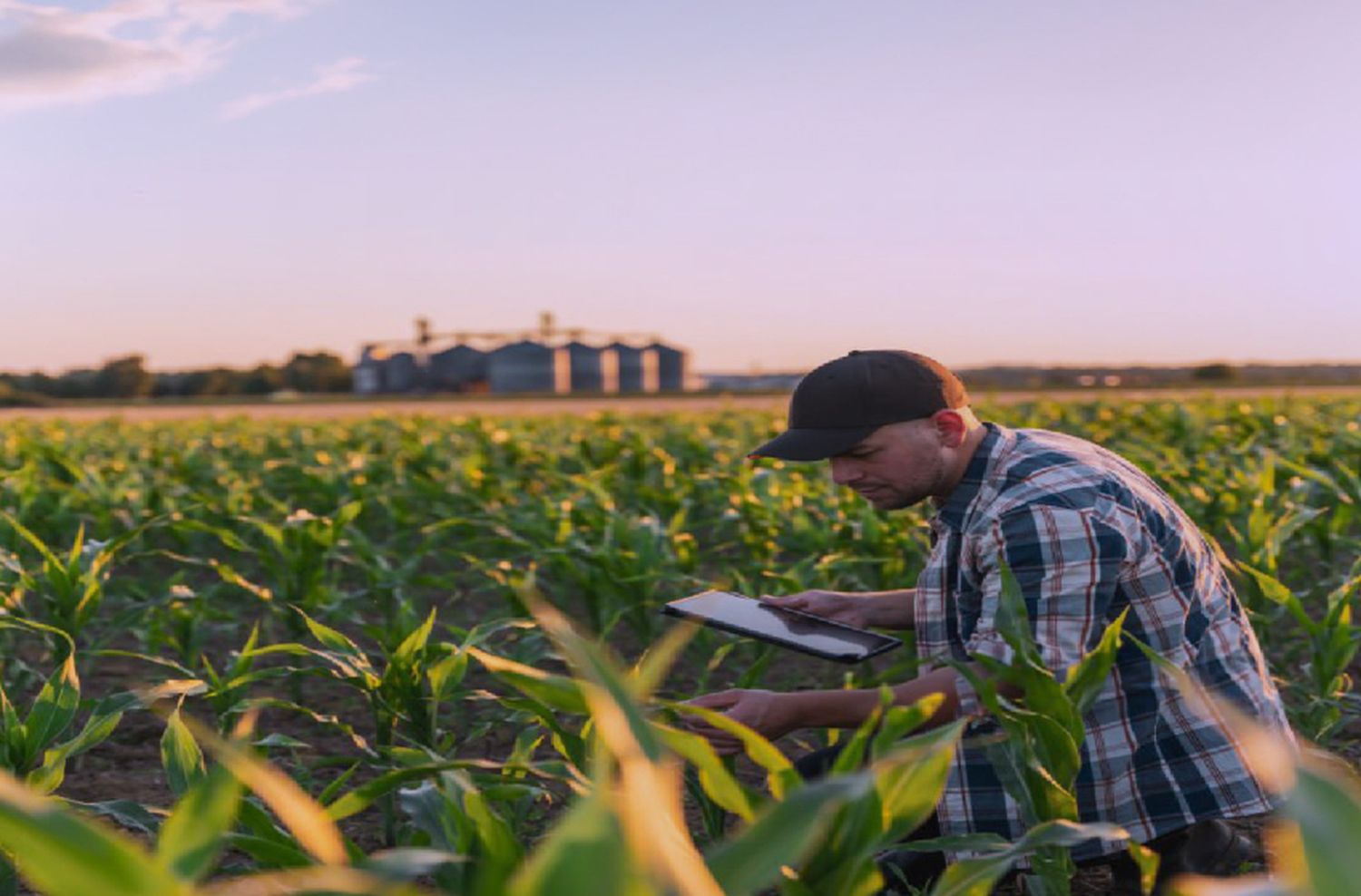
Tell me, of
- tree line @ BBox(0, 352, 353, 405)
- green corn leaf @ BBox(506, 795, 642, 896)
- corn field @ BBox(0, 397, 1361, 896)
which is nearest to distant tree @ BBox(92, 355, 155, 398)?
tree line @ BBox(0, 352, 353, 405)

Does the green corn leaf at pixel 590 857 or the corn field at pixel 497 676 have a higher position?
the green corn leaf at pixel 590 857

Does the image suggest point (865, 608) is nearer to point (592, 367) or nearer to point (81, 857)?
point (81, 857)

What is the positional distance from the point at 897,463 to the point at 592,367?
201 ft

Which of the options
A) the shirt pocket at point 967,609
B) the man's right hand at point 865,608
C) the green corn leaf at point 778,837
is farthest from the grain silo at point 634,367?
the green corn leaf at point 778,837

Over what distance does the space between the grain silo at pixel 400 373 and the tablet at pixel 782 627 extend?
5992 centimetres

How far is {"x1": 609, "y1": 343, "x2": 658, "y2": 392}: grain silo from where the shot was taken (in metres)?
64.4

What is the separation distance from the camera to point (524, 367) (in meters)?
61.3

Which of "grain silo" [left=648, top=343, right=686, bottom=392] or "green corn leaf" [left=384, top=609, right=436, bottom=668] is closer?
"green corn leaf" [left=384, top=609, right=436, bottom=668]

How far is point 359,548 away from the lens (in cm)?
455

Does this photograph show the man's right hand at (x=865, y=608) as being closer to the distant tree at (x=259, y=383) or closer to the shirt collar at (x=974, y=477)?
the shirt collar at (x=974, y=477)

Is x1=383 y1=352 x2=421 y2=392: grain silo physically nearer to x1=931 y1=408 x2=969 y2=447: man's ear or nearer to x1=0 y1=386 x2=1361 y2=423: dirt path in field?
x1=0 y1=386 x2=1361 y2=423: dirt path in field

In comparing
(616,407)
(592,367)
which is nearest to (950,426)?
(616,407)

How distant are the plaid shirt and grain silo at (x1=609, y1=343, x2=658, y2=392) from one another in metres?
61.4

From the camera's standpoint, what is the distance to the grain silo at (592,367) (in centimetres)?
6338
